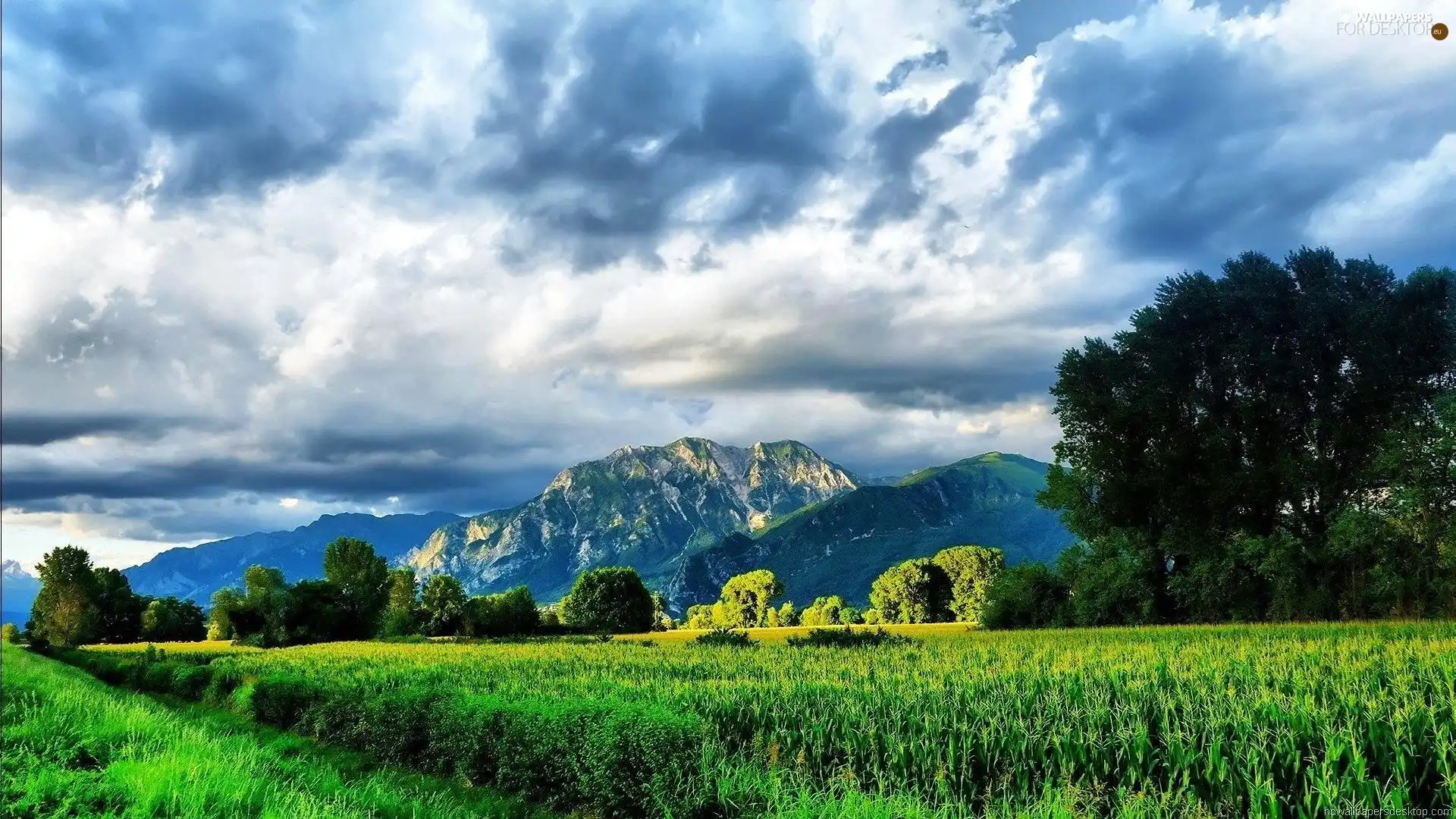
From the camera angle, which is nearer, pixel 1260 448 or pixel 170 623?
pixel 1260 448

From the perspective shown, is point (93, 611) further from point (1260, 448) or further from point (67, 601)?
point (1260, 448)

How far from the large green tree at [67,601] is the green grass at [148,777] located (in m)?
103

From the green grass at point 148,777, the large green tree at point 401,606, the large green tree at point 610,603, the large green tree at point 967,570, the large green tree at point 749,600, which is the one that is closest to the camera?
the green grass at point 148,777

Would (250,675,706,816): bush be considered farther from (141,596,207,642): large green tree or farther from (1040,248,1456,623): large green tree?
(141,596,207,642): large green tree

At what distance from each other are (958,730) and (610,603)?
311 feet

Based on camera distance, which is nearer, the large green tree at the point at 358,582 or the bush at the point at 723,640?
the bush at the point at 723,640

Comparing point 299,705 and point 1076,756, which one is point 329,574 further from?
point 1076,756

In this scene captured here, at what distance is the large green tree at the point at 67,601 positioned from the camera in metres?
98.7

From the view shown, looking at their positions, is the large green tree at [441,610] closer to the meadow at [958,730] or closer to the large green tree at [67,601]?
the large green tree at [67,601]

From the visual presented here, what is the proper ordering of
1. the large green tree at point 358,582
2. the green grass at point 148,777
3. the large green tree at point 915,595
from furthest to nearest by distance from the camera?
the large green tree at point 915,595
the large green tree at point 358,582
the green grass at point 148,777

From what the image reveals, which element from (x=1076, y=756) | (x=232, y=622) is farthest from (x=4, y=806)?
(x=232, y=622)

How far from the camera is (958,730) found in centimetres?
1273

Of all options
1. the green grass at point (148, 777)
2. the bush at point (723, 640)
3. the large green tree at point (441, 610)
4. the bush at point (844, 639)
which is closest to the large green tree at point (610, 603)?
the large green tree at point (441, 610)

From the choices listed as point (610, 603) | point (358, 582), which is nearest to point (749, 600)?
point (610, 603)
